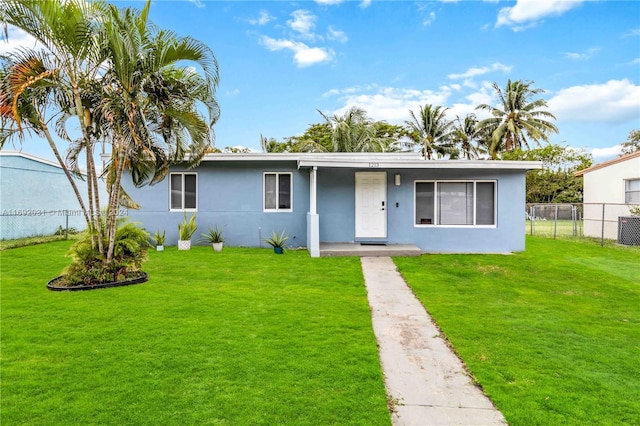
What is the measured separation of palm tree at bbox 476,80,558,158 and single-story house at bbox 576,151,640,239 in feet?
45.4

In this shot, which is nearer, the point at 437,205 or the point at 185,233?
the point at 185,233

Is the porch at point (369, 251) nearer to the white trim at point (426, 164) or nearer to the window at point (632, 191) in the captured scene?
the white trim at point (426, 164)

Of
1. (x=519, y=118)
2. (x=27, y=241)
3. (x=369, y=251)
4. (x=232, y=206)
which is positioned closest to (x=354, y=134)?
(x=519, y=118)

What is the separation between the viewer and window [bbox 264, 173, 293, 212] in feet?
35.4

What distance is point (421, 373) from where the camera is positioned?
342cm

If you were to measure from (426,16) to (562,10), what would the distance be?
4.69 metres

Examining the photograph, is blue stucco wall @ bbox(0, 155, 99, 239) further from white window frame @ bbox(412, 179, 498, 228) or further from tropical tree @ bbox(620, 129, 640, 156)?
tropical tree @ bbox(620, 129, 640, 156)

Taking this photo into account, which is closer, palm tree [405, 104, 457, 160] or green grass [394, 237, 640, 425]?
green grass [394, 237, 640, 425]

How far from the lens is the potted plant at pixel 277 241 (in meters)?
9.85

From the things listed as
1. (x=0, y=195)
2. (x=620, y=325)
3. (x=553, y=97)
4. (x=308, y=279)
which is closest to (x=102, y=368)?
(x=308, y=279)

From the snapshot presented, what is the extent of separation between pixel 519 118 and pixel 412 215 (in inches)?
954

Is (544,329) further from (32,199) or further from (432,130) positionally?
(432,130)

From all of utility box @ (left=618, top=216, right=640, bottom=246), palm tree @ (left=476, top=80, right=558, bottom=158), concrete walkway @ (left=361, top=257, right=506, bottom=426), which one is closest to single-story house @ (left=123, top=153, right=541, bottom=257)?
concrete walkway @ (left=361, top=257, right=506, bottom=426)

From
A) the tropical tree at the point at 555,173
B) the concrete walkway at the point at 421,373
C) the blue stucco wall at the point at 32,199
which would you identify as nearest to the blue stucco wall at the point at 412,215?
the concrete walkway at the point at 421,373
